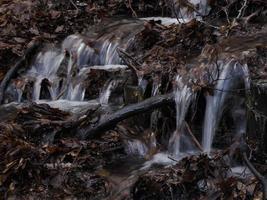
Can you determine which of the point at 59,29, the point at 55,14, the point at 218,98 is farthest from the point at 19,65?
the point at 218,98

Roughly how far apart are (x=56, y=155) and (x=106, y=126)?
2.20ft

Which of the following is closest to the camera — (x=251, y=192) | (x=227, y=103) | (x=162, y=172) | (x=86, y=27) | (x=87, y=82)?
(x=251, y=192)

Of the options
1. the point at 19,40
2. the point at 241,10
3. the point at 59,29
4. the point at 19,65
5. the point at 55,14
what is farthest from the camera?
the point at 55,14

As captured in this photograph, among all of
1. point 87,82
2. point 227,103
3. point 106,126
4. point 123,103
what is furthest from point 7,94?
Answer: point 227,103

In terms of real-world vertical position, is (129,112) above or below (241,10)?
below

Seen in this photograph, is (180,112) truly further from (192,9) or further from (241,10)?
(192,9)

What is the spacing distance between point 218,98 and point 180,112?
1.37ft

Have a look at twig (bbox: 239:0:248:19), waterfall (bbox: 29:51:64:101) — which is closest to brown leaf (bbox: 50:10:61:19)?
waterfall (bbox: 29:51:64:101)

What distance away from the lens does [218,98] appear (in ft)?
Answer: 18.3

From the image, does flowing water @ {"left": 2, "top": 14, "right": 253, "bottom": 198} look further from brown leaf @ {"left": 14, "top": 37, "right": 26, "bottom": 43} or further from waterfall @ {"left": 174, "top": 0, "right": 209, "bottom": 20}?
brown leaf @ {"left": 14, "top": 37, "right": 26, "bottom": 43}

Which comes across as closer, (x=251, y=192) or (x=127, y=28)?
(x=251, y=192)

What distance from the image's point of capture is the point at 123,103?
6598mm

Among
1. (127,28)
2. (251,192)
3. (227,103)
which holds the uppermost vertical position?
(127,28)

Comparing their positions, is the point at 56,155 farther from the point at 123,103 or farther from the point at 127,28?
the point at 127,28
